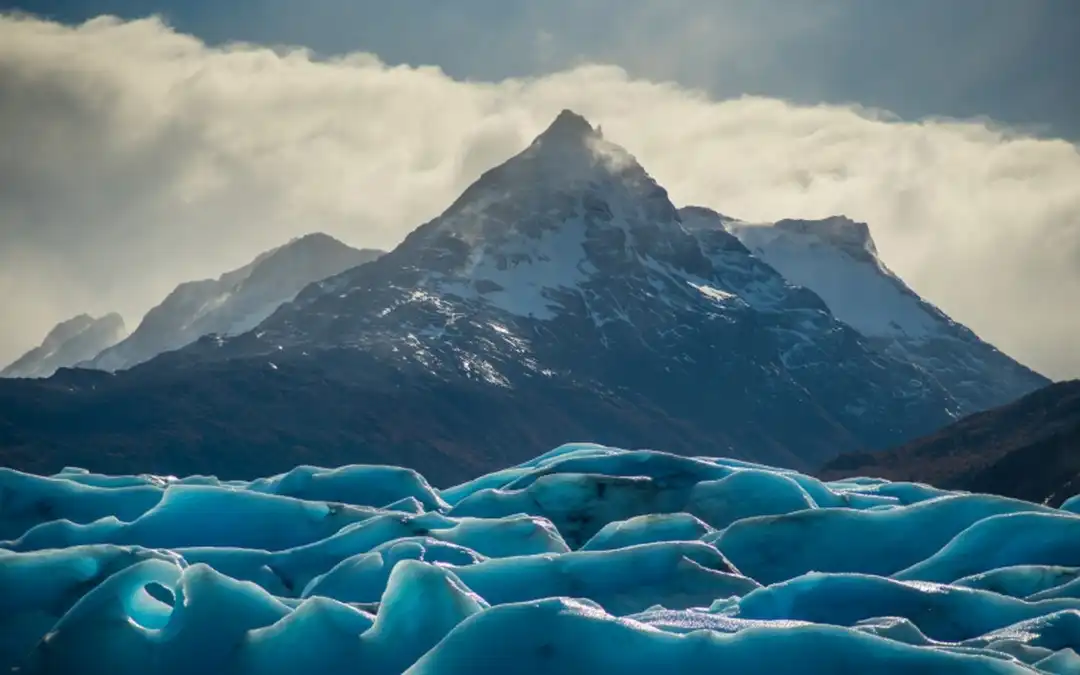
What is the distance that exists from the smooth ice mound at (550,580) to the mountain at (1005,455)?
239 feet

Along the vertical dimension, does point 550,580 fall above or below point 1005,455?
below

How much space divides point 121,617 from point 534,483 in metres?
12.4

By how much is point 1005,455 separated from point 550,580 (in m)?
102

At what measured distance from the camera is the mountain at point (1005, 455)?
10762cm

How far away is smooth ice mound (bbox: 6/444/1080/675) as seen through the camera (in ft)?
47.9

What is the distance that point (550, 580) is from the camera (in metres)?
20.1

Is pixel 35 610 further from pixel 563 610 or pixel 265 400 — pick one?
pixel 265 400

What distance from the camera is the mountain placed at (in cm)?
10762

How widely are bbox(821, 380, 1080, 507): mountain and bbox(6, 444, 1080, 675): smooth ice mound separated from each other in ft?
239

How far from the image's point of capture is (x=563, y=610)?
14.8 metres

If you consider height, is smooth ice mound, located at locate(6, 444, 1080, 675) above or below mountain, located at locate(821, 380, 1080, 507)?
below

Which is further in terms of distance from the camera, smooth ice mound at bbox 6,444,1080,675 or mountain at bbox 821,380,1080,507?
mountain at bbox 821,380,1080,507

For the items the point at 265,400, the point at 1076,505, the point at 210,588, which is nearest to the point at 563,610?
the point at 210,588

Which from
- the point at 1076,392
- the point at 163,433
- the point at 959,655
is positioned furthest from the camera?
the point at 163,433
